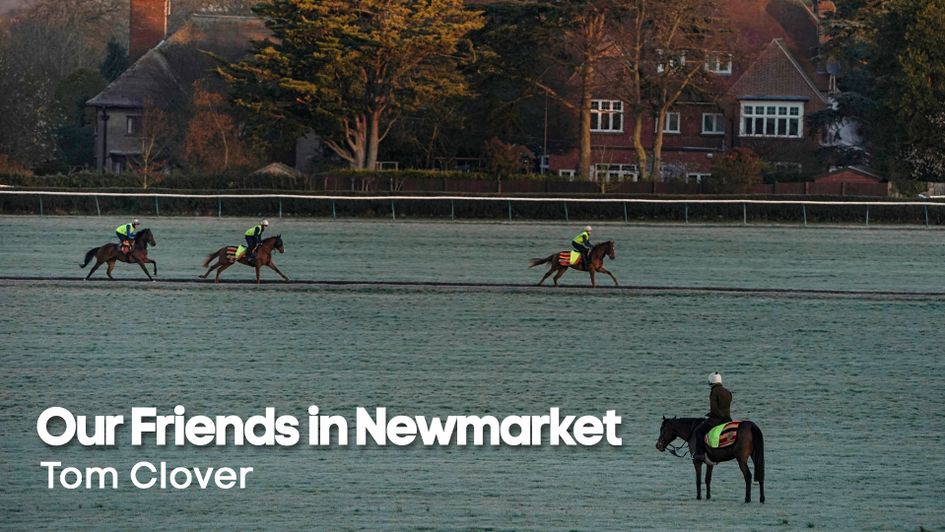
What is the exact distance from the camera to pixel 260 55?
56.0 meters

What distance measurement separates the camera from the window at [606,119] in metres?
65.0

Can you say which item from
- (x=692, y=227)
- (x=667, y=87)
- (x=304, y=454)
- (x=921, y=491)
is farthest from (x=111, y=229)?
(x=921, y=491)

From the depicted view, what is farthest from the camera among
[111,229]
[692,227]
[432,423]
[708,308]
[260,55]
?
[260,55]

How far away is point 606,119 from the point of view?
65.2 meters

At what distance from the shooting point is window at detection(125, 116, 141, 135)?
6825 centimetres

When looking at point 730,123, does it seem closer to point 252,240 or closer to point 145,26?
point 145,26

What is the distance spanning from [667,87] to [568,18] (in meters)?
4.50

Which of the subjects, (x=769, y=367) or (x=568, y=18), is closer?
(x=769, y=367)

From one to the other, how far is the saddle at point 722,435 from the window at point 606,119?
5509cm

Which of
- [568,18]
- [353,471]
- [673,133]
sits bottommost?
[353,471]

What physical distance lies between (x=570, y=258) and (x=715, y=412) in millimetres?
16068

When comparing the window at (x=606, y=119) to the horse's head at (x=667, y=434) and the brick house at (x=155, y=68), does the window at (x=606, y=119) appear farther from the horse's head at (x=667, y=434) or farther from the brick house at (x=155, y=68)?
the horse's head at (x=667, y=434)

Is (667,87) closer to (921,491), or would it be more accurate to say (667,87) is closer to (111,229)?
(111,229)

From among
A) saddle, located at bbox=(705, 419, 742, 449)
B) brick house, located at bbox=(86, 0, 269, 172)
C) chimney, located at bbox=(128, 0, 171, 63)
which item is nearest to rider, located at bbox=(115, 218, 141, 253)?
saddle, located at bbox=(705, 419, 742, 449)
